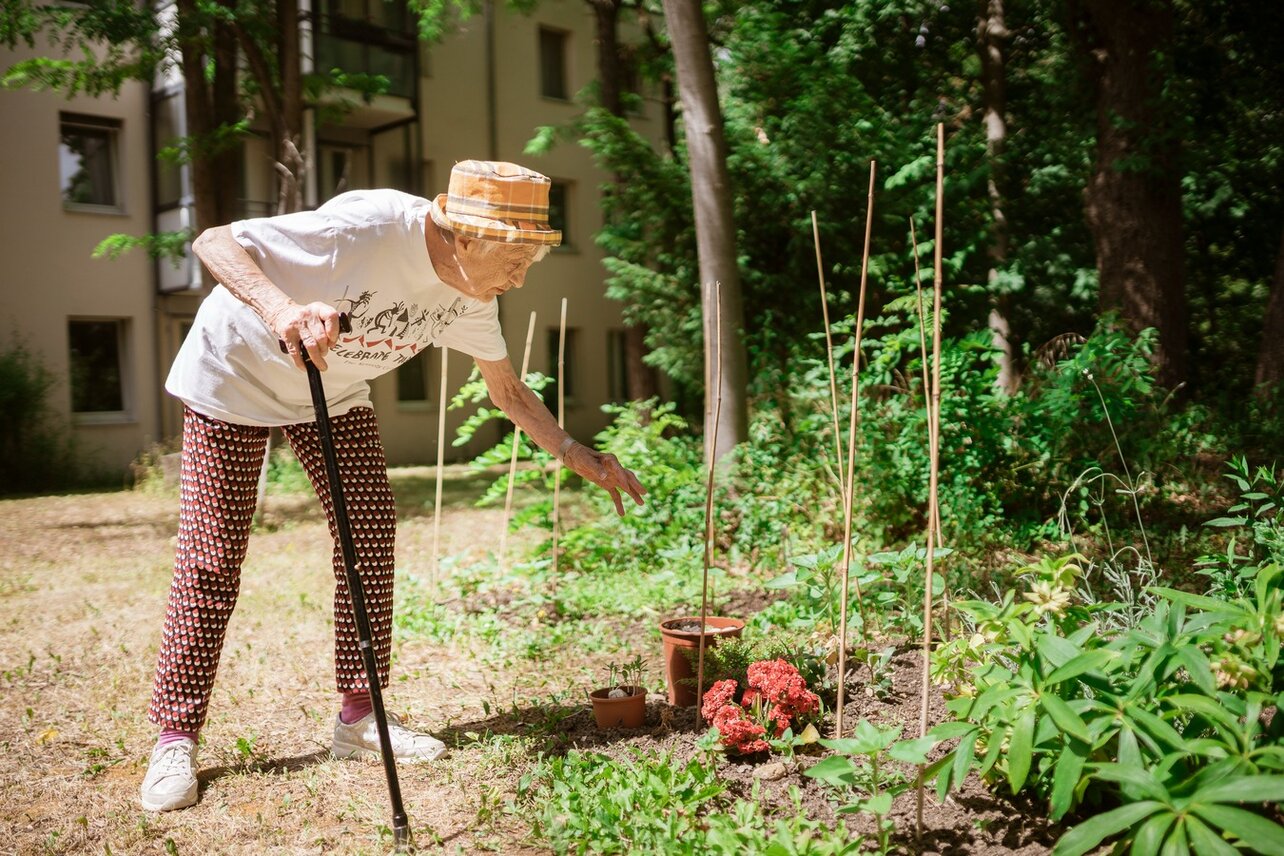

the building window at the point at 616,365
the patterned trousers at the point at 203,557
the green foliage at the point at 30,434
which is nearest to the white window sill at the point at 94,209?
the green foliage at the point at 30,434

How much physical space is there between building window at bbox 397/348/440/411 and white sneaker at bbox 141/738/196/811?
1328cm

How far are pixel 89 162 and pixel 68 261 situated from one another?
5.36 ft

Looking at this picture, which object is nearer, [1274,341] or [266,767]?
[266,767]

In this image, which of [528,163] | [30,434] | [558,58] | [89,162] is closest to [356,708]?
[30,434]

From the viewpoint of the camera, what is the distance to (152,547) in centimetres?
761

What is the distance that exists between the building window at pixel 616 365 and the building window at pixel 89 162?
853 cm

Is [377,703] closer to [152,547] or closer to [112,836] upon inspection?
[112,836]

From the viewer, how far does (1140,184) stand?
687 cm

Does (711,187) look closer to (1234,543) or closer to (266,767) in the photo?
(1234,543)

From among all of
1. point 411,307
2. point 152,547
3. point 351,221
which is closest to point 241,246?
point 351,221

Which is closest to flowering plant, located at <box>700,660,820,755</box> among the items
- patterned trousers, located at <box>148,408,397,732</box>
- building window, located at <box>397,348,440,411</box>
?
patterned trousers, located at <box>148,408,397,732</box>

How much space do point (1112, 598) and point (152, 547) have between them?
22.9 ft

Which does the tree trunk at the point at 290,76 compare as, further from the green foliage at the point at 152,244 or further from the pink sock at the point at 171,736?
the pink sock at the point at 171,736

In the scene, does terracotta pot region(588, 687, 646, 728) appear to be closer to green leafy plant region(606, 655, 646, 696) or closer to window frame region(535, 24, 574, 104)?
green leafy plant region(606, 655, 646, 696)
